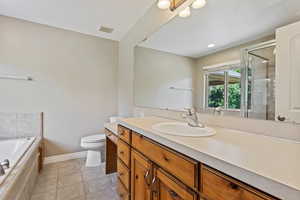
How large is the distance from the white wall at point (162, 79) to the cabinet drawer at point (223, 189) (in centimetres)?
95

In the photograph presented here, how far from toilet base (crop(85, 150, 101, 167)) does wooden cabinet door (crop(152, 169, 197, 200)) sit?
1.81m

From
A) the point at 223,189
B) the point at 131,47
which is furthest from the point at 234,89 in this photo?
the point at 131,47

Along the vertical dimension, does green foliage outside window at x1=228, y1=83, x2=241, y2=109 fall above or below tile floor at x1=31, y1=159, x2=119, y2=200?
above

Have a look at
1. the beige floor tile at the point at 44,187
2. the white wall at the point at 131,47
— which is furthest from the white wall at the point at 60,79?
the beige floor tile at the point at 44,187

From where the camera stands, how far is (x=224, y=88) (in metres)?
1.21

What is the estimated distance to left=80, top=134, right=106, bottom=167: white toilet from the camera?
90.4 inches

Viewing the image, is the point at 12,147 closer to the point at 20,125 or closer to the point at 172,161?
the point at 20,125

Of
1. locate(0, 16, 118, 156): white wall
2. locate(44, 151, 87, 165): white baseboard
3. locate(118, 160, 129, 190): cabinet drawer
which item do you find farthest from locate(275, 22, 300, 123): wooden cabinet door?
locate(44, 151, 87, 165): white baseboard

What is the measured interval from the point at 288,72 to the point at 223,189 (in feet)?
→ 2.46

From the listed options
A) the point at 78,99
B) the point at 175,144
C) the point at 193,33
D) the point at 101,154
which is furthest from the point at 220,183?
the point at 78,99

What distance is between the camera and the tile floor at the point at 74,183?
5.58 feet

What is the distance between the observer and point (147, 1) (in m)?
1.91

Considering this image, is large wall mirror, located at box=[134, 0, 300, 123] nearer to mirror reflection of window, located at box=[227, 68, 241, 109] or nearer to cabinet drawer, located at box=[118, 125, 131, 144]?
mirror reflection of window, located at box=[227, 68, 241, 109]

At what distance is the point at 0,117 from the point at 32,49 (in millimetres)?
1128
